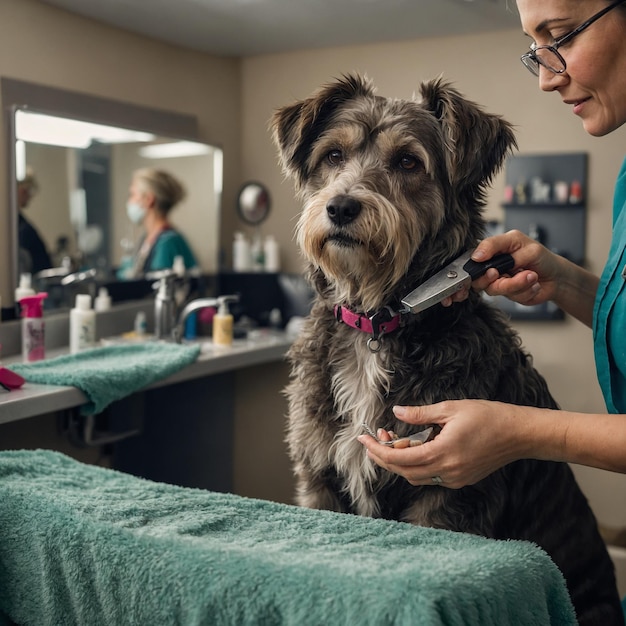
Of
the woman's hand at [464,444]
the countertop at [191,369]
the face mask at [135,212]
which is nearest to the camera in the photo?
the woman's hand at [464,444]

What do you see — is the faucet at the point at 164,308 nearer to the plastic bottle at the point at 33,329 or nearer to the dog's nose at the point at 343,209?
the plastic bottle at the point at 33,329

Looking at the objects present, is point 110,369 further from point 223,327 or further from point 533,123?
point 533,123

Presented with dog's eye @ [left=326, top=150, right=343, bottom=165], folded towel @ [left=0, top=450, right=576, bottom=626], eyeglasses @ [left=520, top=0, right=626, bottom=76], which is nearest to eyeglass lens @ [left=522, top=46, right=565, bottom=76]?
eyeglasses @ [left=520, top=0, right=626, bottom=76]

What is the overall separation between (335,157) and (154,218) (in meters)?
2.05

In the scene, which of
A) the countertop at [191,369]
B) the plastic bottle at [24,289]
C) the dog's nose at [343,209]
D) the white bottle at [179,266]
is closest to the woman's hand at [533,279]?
the dog's nose at [343,209]

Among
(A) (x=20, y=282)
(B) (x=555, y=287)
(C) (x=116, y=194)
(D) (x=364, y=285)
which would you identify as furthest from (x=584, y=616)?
(C) (x=116, y=194)

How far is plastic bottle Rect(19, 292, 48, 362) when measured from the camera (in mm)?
2775

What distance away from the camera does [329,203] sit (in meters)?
1.60

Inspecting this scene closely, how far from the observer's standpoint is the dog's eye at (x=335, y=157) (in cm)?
176

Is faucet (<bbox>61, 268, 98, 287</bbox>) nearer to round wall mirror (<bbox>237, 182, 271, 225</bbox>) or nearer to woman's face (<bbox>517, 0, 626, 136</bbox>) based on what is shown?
round wall mirror (<bbox>237, 182, 271, 225</bbox>)

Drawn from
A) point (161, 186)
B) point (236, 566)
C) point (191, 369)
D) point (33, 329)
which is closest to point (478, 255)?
point (236, 566)

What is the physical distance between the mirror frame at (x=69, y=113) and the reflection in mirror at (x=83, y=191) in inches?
0.9

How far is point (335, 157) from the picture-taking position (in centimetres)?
177

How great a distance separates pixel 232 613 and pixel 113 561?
0.70 ft
